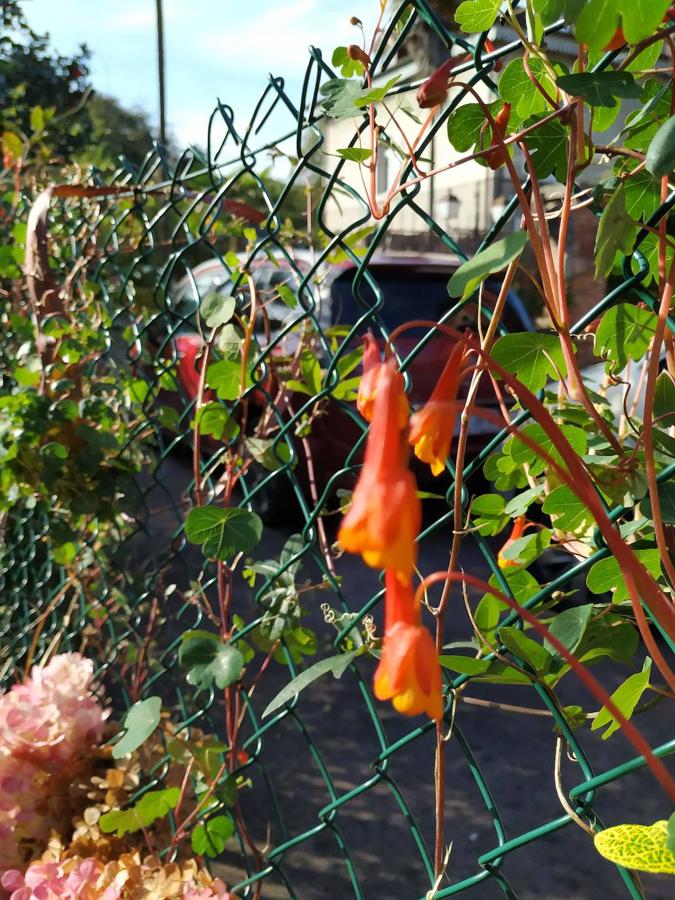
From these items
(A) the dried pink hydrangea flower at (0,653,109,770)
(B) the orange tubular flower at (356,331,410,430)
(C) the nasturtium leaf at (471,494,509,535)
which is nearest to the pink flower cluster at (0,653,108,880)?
(A) the dried pink hydrangea flower at (0,653,109,770)

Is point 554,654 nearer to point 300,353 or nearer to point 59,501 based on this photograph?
point 300,353

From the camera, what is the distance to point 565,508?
0.69 m

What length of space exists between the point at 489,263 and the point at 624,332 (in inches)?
10.6

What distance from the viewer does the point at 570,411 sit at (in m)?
0.74

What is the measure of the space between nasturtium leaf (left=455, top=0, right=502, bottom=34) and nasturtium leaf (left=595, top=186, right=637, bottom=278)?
21 centimetres

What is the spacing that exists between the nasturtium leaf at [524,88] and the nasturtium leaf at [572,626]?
1.41 feet

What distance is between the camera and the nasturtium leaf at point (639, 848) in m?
0.55

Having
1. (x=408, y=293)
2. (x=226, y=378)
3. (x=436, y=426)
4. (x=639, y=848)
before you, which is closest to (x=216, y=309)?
(x=226, y=378)

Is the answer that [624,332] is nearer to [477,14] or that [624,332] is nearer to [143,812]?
[477,14]

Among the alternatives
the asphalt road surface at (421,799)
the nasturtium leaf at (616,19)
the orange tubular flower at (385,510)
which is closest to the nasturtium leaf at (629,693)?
the orange tubular flower at (385,510)

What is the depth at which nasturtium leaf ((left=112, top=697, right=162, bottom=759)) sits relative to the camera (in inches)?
42.2

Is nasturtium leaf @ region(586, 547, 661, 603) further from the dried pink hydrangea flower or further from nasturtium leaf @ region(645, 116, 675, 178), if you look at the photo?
the dried pink hydrangea flower

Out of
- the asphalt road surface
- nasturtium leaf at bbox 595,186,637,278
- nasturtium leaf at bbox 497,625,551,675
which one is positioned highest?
nasturtium leaf at bbox 595,186,637,278

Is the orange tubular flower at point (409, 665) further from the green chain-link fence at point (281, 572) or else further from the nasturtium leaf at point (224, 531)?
the nasturtium leaf at point (224, 531)
